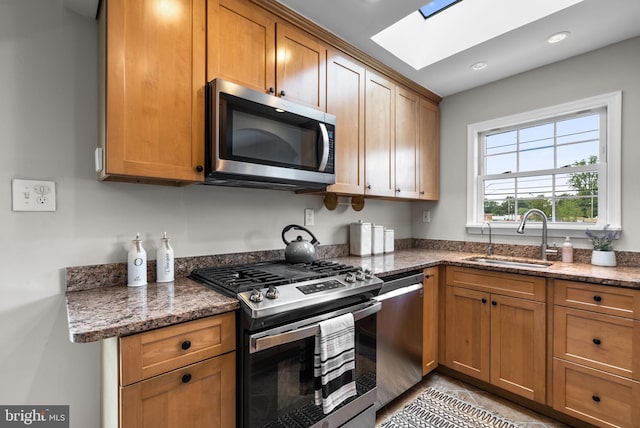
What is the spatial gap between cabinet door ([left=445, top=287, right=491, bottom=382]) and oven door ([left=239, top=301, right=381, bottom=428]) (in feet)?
3.40

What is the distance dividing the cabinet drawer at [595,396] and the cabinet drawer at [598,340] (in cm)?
5

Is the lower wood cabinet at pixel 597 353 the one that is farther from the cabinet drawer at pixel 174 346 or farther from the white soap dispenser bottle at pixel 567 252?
the cabinet drawer at pixel 174 346

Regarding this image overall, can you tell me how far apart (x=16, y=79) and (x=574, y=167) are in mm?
3431

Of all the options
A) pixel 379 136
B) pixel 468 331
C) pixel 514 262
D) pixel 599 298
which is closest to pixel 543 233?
pixel 514 262

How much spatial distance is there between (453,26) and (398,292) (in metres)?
1.91

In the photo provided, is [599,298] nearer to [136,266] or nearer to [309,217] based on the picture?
[309,217]

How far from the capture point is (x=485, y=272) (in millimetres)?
A: 2156

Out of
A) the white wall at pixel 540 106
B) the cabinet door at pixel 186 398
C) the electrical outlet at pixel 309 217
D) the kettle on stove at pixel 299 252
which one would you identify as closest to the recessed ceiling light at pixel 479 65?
the white wall at pixel 540 106

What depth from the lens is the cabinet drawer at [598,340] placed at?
1.62m

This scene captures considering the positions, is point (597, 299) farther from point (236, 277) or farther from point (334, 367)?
point (236, 277)

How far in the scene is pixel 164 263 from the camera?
1.52m

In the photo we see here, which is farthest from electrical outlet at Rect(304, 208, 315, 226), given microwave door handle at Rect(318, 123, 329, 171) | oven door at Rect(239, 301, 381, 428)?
oven door at Rect(239, 301, 381, 428)

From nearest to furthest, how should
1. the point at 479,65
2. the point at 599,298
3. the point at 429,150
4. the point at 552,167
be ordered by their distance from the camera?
the point at 599,298, the point at 479,65, the point at 552,167, the point at 429,150

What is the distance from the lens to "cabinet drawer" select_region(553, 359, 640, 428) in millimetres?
1632
